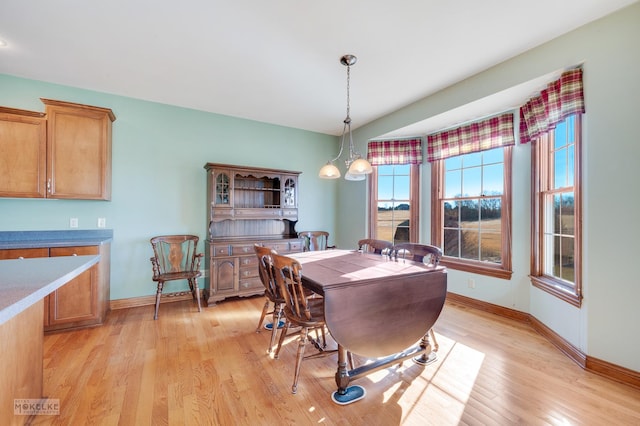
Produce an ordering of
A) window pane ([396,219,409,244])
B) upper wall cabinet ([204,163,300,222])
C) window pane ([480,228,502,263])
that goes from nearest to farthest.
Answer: window pane ([480,228,502,263]) → upper wall cabinet ([204,163,300,222]) → window pane ([396,219,409,244])

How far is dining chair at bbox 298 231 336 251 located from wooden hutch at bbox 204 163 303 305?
0.15 meters

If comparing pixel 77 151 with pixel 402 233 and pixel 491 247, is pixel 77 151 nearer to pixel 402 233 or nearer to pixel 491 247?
pixel 402 233

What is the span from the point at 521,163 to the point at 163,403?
3784 mm

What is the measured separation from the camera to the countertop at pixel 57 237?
101 inches

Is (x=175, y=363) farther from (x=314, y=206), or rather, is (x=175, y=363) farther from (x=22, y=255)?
(x=314, y=206)

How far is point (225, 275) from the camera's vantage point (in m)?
3.38

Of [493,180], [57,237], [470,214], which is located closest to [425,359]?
[470,214]

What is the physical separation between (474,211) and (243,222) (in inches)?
122

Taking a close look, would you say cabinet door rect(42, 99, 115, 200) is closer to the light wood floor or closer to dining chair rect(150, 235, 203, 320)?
dining chair rect(150, 235, 203, 320)

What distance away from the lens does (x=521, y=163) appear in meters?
2.94

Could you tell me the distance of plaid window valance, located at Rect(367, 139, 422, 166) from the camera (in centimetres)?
388

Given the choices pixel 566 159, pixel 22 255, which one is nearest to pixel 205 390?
pixel 22 255

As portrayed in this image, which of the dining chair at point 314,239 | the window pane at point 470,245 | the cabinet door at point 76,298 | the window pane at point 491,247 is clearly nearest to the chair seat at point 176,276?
the cabinet door at point 76,298

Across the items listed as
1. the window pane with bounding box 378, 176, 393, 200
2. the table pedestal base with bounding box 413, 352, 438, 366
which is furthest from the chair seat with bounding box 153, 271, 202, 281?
the window pane with bounding box 378, 176, 393, 200
